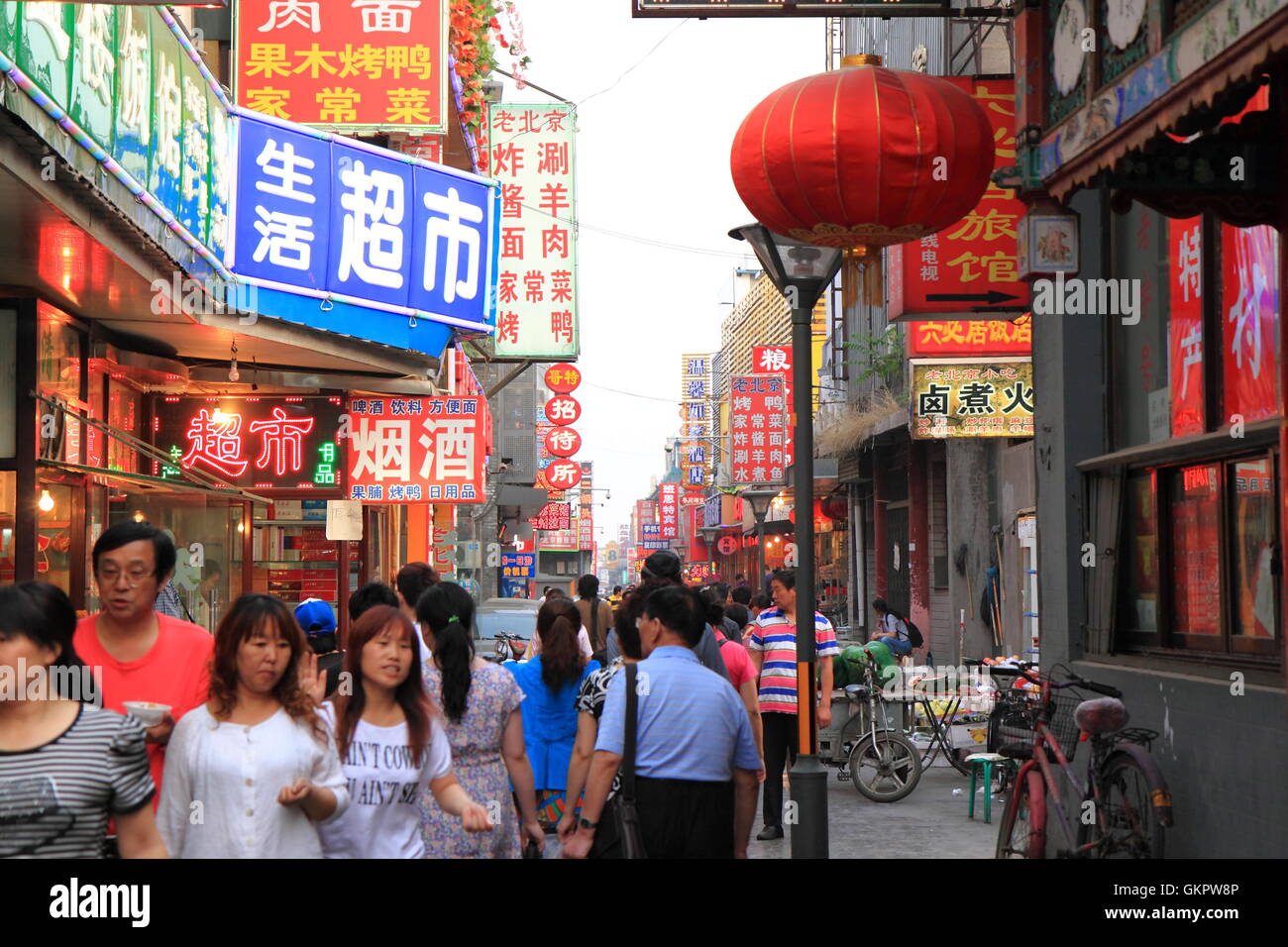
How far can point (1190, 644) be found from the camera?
852cm

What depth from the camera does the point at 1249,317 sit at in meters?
7.86

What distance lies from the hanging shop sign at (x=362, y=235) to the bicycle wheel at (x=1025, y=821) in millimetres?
8003

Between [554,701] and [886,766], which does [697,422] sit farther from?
[554,701]

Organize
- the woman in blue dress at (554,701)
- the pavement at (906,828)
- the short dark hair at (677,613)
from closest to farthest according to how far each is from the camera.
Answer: the short dark hair at (677,613) < the woman in blue dress at (554,701) < the pavement at (906,828)

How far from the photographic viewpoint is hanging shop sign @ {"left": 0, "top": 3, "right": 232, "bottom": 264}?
6719 mm

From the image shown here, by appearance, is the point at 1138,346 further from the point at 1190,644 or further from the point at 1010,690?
the point at 1010,690

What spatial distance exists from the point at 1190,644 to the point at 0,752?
6.68 metres

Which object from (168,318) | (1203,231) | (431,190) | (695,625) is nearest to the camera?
(695,625)

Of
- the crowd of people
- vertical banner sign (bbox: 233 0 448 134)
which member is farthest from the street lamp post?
vertical banner sign (bbox: 233 0 448 134)

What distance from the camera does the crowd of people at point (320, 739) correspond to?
4.12 meters

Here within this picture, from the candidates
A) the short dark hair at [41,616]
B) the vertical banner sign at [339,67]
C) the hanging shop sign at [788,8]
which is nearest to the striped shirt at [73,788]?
the short dark hair at [41,616]

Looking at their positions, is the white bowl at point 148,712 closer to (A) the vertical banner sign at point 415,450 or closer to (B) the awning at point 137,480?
(B) the awning at point 137,480

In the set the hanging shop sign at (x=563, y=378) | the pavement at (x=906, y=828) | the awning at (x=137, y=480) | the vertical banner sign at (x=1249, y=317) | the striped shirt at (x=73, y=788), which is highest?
the hanging shop sign at (x=563, y=378)
